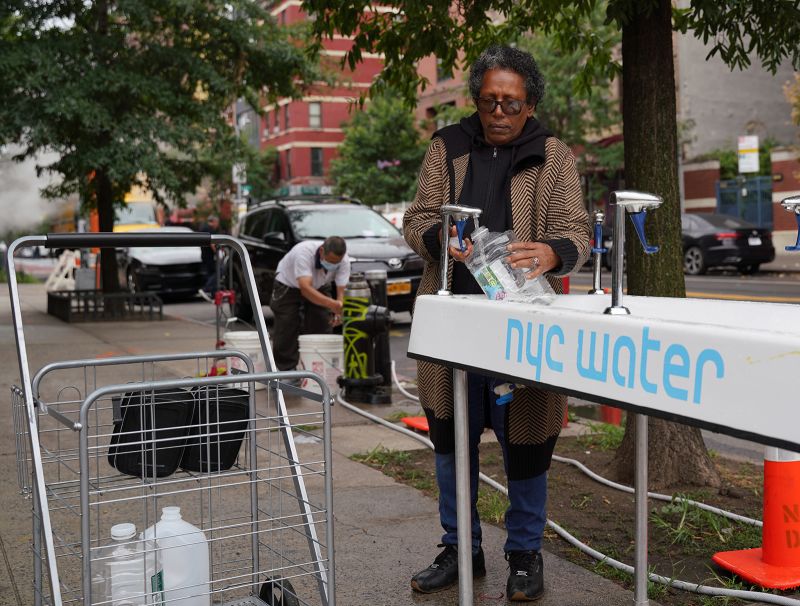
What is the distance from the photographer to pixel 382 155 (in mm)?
44844

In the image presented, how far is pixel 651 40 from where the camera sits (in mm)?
5230

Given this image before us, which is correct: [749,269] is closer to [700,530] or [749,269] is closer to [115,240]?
[700,530]

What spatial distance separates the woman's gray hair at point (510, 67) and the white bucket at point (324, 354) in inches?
209

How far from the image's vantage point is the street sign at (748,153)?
99.2ft

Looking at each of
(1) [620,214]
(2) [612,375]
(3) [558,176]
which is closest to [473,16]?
(3) [558,176]

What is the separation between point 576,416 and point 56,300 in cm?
1158

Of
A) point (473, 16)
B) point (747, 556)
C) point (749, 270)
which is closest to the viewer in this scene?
point (747, 556)

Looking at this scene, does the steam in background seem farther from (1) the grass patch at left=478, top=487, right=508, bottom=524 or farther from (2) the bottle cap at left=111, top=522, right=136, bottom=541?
(2) the bottle cap at left=111, top=522, right=136, bottom=541

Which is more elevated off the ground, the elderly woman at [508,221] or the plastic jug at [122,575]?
the elderly woman at [508,221]

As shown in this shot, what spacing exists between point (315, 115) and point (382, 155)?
67.3 feet

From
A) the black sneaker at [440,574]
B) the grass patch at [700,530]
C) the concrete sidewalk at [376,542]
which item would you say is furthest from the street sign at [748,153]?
the black sneaker at [440,574]

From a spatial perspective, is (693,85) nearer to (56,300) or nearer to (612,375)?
(56,300)

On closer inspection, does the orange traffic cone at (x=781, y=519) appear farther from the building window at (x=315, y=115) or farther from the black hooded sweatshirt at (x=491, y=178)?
the building window at (x=315, y=115)

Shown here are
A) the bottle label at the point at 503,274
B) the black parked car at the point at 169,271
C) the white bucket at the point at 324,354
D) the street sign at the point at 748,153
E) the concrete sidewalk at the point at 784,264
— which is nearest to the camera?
the bottle label at the point at 503,274
